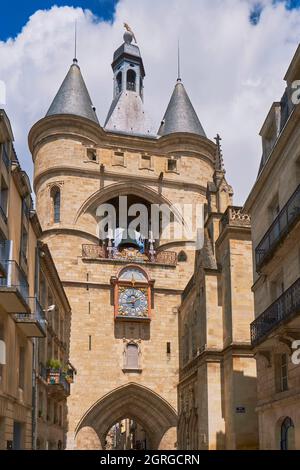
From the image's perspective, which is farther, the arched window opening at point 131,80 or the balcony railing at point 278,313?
the arched window opening at point 131,80

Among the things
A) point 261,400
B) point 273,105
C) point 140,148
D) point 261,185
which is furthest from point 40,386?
point 140,148

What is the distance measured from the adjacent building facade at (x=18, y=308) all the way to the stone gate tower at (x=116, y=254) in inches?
397

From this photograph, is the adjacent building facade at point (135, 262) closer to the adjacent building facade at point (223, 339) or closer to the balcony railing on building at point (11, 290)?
the adjacent building facade at point (223, 339)

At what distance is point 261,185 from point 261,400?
20.1 ft

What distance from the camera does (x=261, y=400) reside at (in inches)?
694

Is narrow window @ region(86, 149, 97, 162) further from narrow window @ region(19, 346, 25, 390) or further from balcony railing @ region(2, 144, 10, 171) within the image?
balcony railing @ region(2, 144, 10, 171)

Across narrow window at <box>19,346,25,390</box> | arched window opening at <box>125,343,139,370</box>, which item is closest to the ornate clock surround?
arched window opening at <box>125,343,139,370</box>

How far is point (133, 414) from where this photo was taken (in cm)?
3288

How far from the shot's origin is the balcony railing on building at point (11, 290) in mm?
14581

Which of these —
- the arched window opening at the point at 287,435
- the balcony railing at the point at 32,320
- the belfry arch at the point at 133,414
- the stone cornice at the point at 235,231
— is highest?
the stone cornice at the point at 235,231

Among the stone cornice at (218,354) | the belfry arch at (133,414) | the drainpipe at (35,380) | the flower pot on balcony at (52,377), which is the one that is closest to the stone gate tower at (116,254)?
the belfry arch at (133,414)

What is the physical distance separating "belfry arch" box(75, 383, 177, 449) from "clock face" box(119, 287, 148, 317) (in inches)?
143

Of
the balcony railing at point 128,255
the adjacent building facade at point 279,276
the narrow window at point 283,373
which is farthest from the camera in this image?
the balcony railing at point 128,255

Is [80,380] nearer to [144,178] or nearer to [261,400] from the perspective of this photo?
[144,178]
